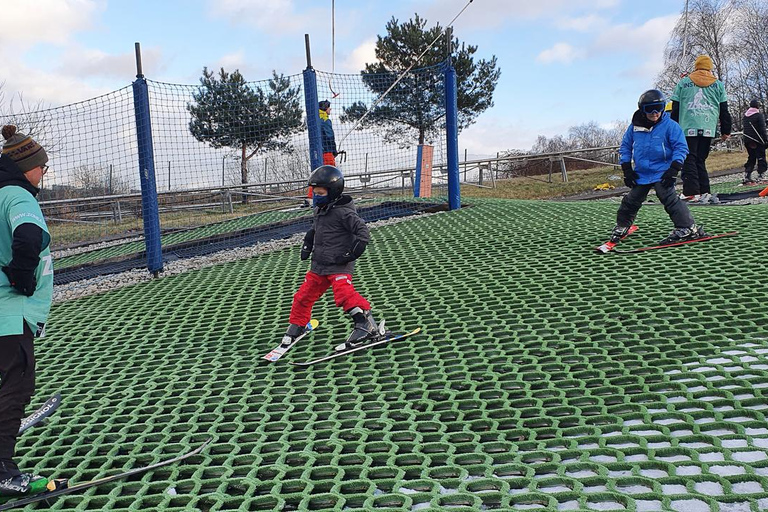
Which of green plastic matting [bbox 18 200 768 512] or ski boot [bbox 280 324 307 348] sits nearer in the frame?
green plastic matting [bbox 18 200 768 512]

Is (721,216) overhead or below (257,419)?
overhead

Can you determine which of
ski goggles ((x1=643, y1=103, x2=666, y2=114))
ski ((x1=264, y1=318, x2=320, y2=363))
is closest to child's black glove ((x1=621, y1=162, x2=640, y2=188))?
ski goggles ((x1=643, y1=103, x2=666, y2=114))

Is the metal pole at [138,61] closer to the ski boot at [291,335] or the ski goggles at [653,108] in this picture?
the ski boot at [291,335]

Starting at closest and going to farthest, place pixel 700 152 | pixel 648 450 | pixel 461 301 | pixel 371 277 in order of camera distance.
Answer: pixel 648 450 < pixel 461 301 < pixel 371 277 < pixel 700 152

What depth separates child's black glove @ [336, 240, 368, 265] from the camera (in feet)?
17.7

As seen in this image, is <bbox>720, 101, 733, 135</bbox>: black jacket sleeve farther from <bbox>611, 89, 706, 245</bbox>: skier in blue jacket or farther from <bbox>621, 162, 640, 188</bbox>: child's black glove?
<bbox>621, 162, 640, 188</bbox>: child's black glove

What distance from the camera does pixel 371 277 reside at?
26.7 feet

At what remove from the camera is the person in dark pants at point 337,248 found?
5.50 metres

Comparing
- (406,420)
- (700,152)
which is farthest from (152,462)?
(700,152)

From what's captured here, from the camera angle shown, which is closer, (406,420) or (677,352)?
(406,420)

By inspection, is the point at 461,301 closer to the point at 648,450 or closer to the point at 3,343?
the point at 648,450

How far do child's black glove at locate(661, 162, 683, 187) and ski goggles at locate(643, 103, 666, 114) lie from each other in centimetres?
62

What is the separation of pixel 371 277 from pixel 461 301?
1847 mm

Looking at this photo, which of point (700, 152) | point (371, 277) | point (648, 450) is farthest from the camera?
point (700, 152)
